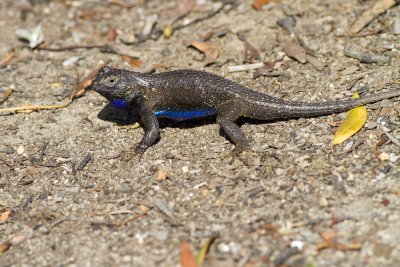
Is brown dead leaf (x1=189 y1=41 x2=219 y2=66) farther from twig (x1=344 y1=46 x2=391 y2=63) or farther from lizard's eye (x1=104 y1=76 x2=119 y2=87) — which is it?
twig (x1=344 y1=46 x2=391 y2=63)

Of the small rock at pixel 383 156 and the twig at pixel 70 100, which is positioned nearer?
the small rock at pixel 383 156

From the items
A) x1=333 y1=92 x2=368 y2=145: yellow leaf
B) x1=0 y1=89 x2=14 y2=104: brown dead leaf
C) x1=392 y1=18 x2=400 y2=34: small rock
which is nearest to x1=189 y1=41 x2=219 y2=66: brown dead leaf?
x1=333 y1=92 x2=368 y2=145: yellow leaf

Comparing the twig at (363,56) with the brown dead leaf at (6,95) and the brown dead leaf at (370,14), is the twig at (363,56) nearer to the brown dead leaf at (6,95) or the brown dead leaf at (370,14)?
the brown dead leaf at (370,14)

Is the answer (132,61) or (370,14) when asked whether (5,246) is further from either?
(370,14)

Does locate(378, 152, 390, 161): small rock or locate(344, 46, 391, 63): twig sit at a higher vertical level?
locate(344, 46, 391, 63): twig

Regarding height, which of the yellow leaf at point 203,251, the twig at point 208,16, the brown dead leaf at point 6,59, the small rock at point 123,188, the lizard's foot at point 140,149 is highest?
the twig at point 208,16

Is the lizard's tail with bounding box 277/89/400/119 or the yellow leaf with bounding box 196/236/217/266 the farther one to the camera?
the lizard's tail with bounding box 277/89/400/119

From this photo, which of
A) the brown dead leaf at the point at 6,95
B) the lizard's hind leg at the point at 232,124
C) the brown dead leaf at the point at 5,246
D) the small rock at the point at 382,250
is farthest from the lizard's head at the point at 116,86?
the small rock at the point at 382,250
